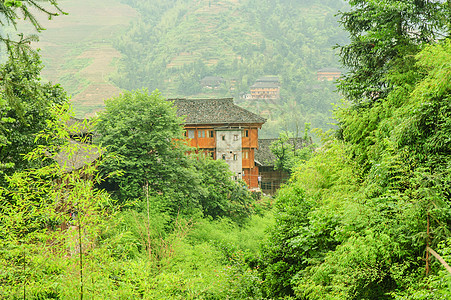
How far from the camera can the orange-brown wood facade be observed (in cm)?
3216

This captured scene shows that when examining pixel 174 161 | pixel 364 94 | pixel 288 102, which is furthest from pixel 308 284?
pixel 288 102

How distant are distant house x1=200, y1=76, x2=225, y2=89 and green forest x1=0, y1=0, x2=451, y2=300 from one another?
7688cm

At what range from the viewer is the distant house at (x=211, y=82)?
318 ft

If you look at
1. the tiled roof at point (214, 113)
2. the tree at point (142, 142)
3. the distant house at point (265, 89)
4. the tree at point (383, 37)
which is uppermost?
the distant house at point (265, 89)

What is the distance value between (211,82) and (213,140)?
6724 cm

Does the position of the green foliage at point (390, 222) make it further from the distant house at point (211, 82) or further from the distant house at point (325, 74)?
the distant house at point (325, 74)

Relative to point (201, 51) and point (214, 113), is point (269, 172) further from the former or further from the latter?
point (201, 51)

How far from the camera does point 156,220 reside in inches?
621

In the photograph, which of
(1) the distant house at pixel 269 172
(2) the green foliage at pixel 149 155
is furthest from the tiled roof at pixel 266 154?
(2) the green foliage at pixel 149 155

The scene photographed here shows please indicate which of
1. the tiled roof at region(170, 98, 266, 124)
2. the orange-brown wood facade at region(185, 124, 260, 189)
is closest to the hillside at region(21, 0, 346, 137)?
the orange-brown wood facade at region(185, 124, 260, 189)

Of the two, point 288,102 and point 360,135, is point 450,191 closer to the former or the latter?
point 360,135

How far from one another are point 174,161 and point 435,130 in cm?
1398

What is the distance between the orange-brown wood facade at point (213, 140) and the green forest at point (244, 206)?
10.2 m

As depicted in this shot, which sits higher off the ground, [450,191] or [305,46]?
[305,46]
